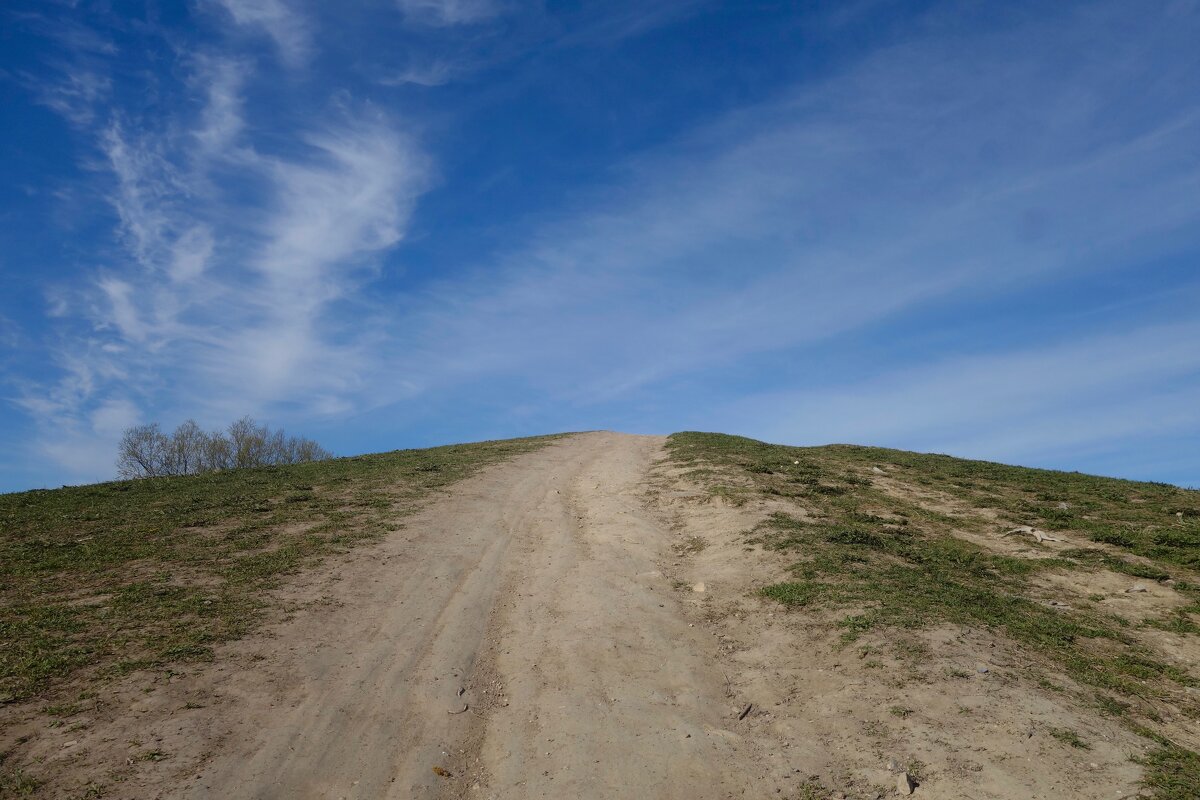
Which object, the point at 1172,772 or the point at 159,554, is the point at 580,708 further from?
the point at 159,554

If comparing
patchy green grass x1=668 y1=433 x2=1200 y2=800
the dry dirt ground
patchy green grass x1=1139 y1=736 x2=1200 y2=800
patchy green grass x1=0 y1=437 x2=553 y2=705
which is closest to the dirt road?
the dry dirt ground

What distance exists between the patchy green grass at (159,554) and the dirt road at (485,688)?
172 centimetres

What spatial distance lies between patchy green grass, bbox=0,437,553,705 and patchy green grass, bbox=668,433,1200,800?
11591 millimetres

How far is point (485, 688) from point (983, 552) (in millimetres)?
14431

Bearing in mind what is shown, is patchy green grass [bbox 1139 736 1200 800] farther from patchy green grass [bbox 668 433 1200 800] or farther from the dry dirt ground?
the dry dirt ground

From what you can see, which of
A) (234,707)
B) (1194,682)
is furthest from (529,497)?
(1194,682)

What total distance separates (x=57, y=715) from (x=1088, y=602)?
64.4 ft

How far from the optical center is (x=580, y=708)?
1030cm

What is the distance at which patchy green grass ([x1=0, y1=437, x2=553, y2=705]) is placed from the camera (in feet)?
36.5

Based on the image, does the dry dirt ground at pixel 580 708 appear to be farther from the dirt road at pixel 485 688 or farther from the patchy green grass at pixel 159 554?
the patchy green grass at pixel 159 554

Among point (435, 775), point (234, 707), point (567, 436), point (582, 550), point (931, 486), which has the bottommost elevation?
point (435, 775)

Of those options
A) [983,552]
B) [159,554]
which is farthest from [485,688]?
[983,552]

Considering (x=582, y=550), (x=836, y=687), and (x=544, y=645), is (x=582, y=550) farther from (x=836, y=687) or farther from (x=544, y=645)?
(x=836, y=687)

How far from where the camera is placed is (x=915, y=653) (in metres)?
11.0
